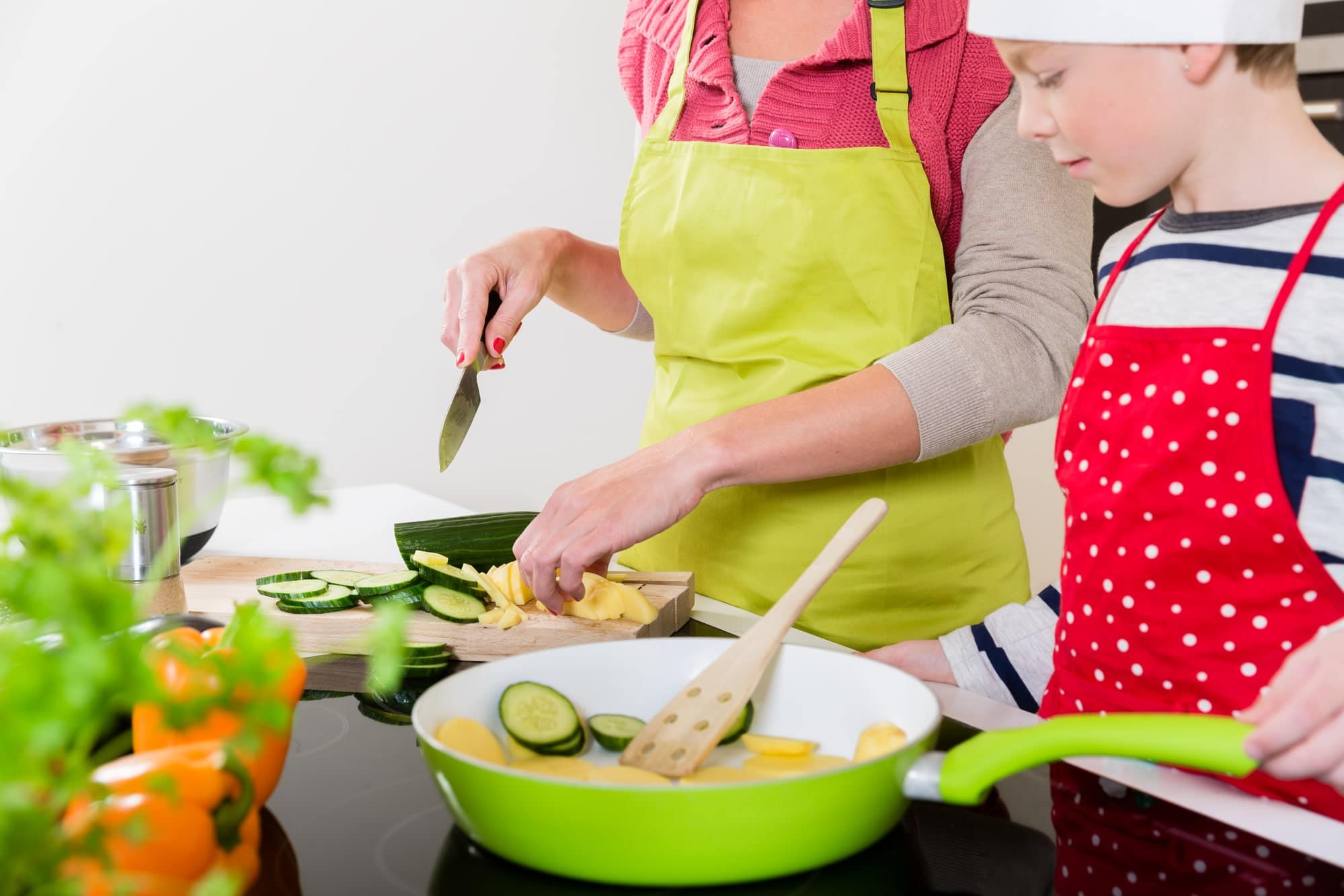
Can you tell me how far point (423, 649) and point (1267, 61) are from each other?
782mm

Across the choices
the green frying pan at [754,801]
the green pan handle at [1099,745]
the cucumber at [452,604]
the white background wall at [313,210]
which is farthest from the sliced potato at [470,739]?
A: the white background wall at [313,210]

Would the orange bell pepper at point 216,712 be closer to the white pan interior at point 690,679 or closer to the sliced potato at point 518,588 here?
the white pan interior at point 690,679

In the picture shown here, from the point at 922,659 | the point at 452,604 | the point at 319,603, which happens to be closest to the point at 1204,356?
the point at 922,659

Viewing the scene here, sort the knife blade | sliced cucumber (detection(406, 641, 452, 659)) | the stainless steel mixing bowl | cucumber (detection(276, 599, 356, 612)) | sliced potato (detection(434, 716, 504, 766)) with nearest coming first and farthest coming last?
1. sliced potato (detection(434, 716, 504, 766))
2. sliced cucumber (detection(406, 641, 452, 659))
3. cucumber (detection(276, 599, 356, 612))
4. the stainless steel mixing bowl
5. the knife blade

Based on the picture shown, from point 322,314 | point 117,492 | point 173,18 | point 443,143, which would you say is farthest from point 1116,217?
point 117,492

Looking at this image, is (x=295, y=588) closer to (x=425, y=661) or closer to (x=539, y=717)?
(x=425, y=661)

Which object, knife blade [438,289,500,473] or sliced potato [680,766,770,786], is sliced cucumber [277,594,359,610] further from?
sliced potato [680,766,770,786]

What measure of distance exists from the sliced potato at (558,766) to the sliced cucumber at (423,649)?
0.27 m

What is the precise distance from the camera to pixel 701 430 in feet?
3.85

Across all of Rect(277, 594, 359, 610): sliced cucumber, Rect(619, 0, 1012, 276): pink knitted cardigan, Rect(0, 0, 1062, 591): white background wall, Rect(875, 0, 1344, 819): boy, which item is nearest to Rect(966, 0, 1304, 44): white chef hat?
Rect(875, 0, 1344, 819): boy

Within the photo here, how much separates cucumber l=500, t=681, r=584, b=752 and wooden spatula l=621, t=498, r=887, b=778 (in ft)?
0.13

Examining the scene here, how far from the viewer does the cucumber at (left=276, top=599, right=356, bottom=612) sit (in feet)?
3.56

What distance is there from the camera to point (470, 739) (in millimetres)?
693

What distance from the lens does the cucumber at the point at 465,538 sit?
1187 millimetres
